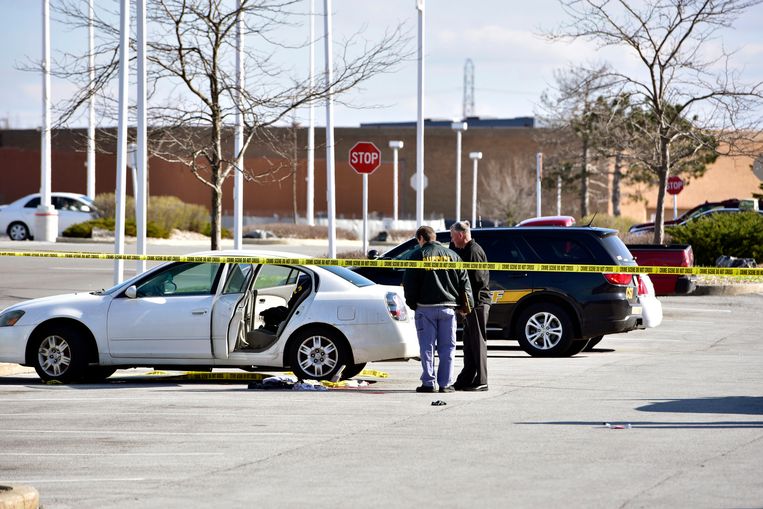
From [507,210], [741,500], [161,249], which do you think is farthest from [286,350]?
[507,210]

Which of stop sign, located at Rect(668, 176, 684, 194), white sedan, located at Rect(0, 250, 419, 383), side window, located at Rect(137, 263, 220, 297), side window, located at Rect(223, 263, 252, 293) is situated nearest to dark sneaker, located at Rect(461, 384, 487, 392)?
white sedan, located at Rect(0, 250, 419, 383)

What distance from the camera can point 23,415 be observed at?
11.6 metres

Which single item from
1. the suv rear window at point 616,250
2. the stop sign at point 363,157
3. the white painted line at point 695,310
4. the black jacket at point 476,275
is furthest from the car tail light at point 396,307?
the stop sign at point 363,157

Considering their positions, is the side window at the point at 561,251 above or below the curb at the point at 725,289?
above

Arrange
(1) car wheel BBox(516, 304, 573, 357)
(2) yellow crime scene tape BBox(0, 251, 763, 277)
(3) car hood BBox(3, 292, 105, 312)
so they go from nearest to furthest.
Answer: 1. (2) yellow crime scene tape BBox(0, 251, 763, 277)
2. (3) car hood BBox(3, 292, 105, 312)
3. (1) car wheel BBox(516, 304, 573, 357)

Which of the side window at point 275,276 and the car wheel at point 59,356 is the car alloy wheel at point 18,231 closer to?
the car wheel at point 59,356

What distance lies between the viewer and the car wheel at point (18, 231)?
44344mm

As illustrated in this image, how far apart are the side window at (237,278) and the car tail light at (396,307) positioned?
1.51 meters

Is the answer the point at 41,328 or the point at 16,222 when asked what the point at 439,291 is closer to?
the point at 41,328

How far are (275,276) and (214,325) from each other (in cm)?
97

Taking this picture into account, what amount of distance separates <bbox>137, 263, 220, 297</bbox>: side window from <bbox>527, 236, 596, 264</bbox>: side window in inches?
203

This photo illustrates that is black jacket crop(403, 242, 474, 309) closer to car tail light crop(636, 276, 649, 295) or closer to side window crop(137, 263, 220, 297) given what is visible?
side window crop(137, 263, 220, 297)

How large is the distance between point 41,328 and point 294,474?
6199mm

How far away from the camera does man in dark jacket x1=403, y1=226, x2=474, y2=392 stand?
12953 millimetres
